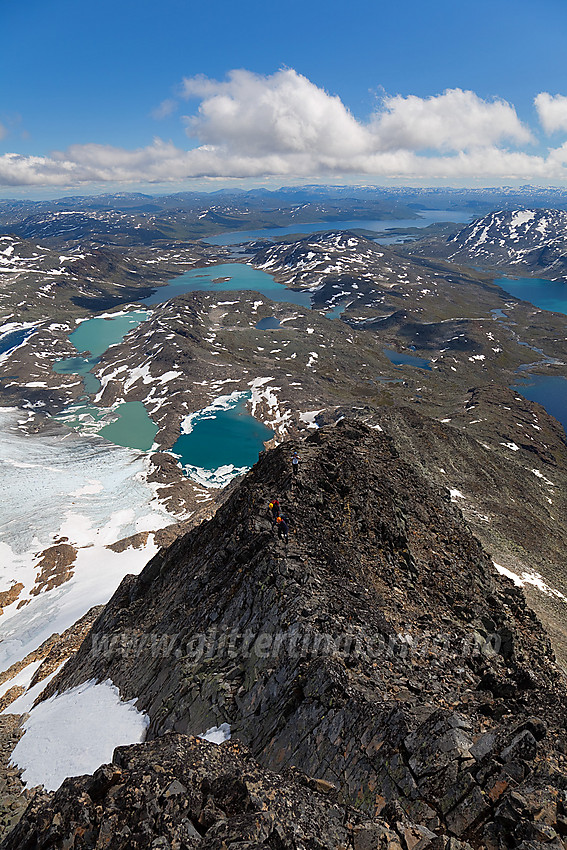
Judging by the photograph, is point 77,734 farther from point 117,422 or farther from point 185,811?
point 117,422

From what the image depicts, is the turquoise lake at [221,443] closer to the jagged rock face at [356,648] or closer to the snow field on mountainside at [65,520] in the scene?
the snow field on mountainside at [65,520]

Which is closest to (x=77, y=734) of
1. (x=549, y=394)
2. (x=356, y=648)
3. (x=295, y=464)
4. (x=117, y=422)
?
(x=356, y=648)

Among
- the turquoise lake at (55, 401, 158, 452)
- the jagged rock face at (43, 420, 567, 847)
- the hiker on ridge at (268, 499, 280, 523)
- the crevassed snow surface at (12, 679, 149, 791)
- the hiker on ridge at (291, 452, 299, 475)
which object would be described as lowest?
the turquoise lake at (55, 401, 158, 452)

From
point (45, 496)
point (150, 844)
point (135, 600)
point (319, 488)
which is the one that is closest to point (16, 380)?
point (45, 496)

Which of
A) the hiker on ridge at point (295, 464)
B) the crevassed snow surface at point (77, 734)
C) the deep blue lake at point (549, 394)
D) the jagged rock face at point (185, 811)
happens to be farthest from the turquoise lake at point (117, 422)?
the deep blue lake at point (549, 394)

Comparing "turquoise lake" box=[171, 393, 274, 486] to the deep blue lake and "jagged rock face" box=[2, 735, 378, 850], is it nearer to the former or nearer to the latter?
"jagged rock face" box=[2, 735, 378, 850]

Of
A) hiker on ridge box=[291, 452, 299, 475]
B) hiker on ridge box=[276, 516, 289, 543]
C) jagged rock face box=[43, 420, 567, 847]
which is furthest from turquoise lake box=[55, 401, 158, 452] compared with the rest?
hiker on ridge box=[276, 516, 289, 543]

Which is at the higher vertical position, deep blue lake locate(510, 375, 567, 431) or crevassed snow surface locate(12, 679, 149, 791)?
crevassed snow surface locate(12, 679, 149, 791)
